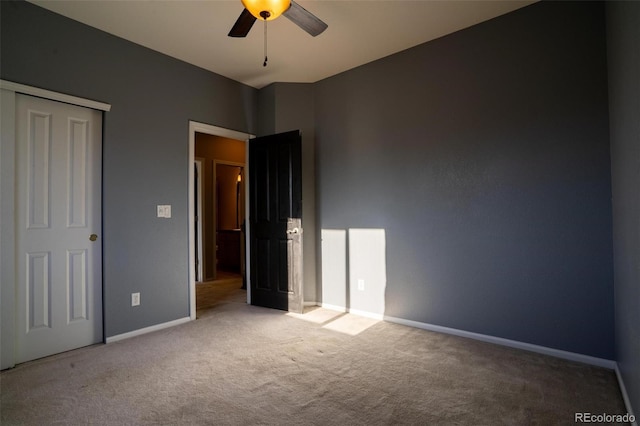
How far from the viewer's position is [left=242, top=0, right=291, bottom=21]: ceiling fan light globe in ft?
6.41

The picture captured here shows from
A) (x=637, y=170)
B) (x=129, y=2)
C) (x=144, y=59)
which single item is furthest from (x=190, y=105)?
(x=637, y=170)

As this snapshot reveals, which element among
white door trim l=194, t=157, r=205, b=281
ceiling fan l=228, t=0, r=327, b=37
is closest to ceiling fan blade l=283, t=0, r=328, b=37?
ceiling fan l=228, t=0, r=327, b=37

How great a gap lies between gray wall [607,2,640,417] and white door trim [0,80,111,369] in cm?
387

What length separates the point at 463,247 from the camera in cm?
297

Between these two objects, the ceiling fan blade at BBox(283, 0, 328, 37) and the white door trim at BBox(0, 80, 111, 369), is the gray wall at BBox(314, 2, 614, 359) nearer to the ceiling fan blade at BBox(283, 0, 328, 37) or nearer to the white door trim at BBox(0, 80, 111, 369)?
the ceiling fan blade at BBox(283, 0, 328, 37)

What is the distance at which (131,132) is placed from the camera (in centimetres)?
311

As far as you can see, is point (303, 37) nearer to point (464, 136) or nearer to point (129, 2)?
point (129, 2)

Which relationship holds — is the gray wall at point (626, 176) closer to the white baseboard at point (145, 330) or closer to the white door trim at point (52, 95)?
the white baseboard at point (145, 330)

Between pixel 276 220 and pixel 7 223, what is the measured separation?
2.37m

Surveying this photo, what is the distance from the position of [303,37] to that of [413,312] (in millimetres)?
2937

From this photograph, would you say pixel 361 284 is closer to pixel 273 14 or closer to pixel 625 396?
pixel 625 396

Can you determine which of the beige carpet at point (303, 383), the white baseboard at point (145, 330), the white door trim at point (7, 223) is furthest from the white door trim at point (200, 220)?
the white door trim at point (7, 223)

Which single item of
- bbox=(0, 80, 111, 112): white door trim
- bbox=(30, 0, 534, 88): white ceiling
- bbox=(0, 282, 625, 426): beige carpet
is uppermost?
bbox=(30, 0, 534, 88): white ceiling

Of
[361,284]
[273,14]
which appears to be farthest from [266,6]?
[361,284]
